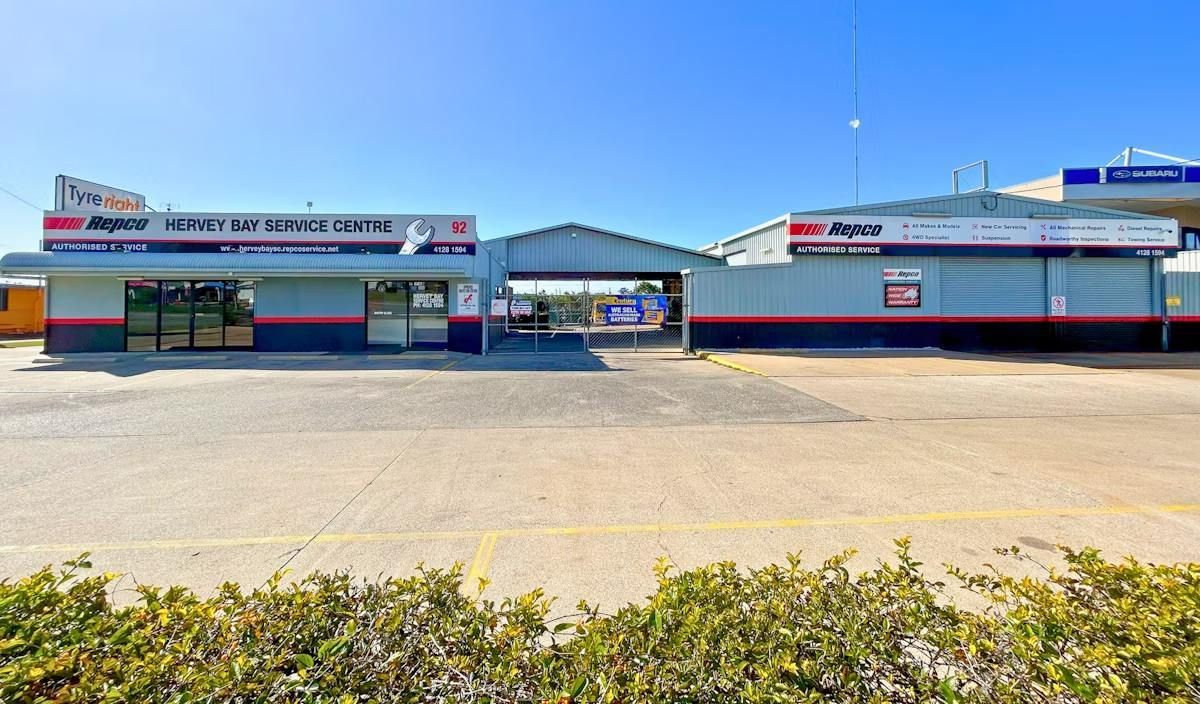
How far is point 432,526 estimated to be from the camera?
13.5 feet

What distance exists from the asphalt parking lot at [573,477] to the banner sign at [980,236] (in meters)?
9.78

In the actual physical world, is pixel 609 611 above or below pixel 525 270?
below

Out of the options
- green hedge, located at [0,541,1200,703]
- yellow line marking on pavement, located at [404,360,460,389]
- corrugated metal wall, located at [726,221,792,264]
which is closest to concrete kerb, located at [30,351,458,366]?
yellow line marking on pavement, located at [404,360,460,389]

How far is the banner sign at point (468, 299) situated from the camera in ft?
58.4

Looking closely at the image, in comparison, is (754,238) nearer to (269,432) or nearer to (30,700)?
(269,432)

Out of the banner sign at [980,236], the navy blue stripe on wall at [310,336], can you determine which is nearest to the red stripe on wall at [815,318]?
the banner sign at [980,236]

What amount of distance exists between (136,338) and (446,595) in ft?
73.2

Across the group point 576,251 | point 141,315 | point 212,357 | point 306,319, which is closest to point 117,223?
point 141,315

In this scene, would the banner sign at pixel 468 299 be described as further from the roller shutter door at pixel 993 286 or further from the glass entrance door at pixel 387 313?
the roller shutter door at pixel 993 286

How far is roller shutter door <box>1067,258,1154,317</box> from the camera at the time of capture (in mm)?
19984

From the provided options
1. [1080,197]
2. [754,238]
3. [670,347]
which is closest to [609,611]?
[670,347]

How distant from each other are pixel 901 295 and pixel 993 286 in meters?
3.86

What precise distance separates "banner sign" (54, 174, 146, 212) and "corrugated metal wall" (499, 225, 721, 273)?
1674cm

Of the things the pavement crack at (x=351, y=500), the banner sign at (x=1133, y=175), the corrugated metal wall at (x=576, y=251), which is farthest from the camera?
the corrugated metal wall at (x=576, y=251)
